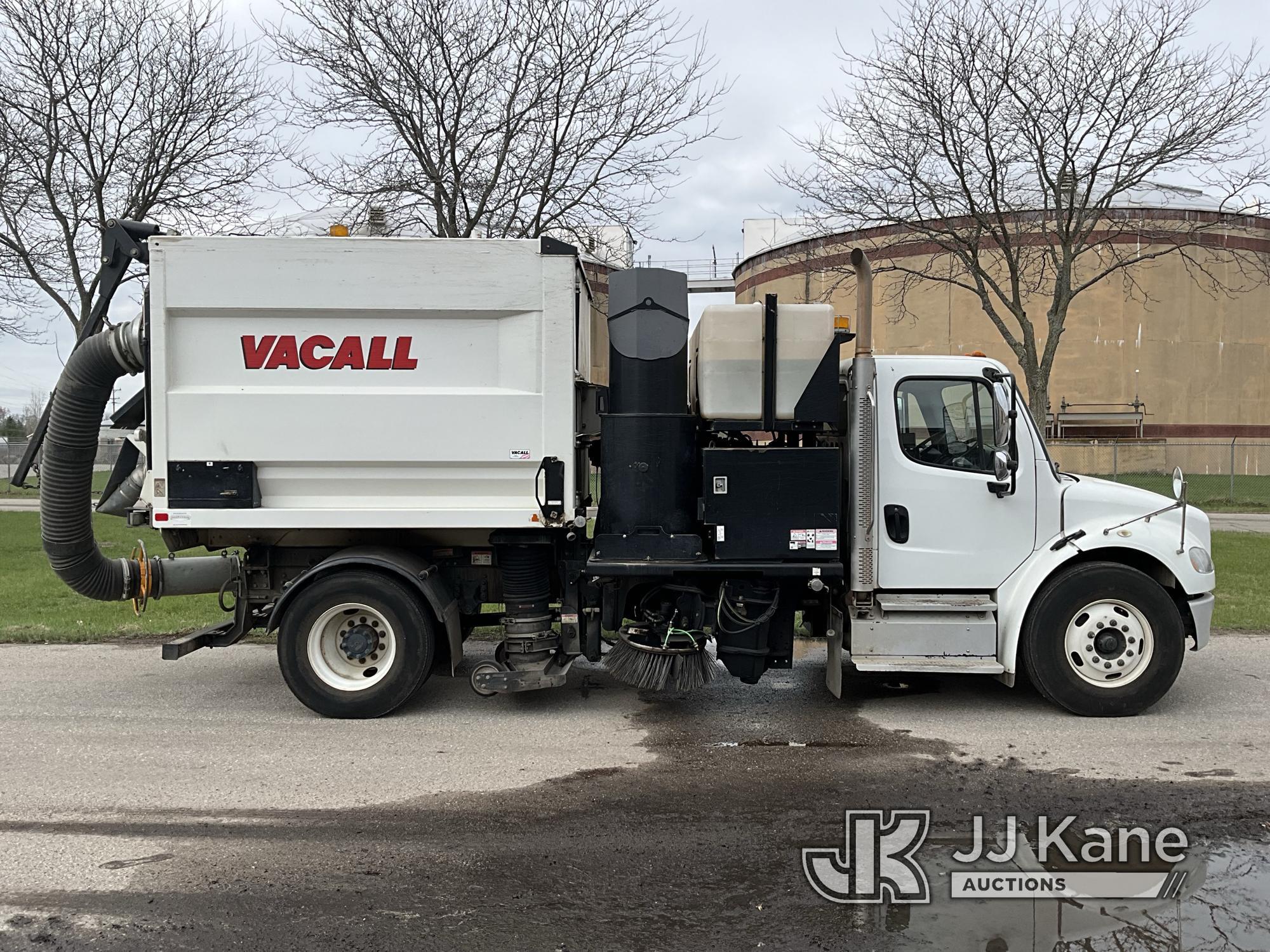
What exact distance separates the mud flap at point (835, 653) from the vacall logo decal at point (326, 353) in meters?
3.15

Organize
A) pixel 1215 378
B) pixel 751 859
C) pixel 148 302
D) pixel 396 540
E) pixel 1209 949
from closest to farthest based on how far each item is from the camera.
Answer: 1. pixel 1209 949
2. pixel 751 859
3. pixel 148 302
4. pixel 396 540
5. pixel 1215 378

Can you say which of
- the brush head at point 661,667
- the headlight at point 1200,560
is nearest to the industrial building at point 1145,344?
the headlight at point 1200,560

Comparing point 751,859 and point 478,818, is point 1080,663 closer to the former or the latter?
point 751,859

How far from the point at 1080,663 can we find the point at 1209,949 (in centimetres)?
307

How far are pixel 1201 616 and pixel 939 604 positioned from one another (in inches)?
66.3

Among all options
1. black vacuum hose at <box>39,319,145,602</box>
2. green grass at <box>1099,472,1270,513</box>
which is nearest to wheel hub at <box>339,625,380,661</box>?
black vacuum hose at <box>39,319,145,602</box>

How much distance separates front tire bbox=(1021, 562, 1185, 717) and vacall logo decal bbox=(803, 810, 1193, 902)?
6.02ft

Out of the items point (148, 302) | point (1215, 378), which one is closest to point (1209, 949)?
point (148, 302)

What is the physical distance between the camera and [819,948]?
11.3ft

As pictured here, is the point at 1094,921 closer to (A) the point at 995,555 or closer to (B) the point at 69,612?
Answer: (A) the point at 995,555

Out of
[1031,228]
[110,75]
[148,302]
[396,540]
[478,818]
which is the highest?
[110,75]

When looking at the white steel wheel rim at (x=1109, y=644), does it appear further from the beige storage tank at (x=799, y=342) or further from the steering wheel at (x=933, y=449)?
the beige storage tank at (x=799, y=342)

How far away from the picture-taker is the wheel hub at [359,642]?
6465mm

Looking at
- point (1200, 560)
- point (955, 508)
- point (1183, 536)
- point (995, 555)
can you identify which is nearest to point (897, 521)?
point (955, 508)
